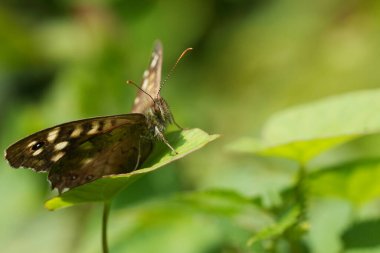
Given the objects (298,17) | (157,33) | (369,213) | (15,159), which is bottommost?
(369,213)

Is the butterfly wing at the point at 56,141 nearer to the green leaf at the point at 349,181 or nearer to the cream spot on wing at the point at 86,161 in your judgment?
the cream spot on wing at the point at 86,161

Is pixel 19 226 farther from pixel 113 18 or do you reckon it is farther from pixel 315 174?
pixel 315 174

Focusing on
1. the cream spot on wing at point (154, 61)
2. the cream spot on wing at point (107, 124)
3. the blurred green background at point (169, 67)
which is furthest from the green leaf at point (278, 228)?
the blurred green background at point (169, 67)

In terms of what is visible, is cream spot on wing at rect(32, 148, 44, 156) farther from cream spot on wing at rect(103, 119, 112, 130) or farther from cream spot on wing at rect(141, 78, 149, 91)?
cream spot on wing at rect(141, 78, 149, 91)

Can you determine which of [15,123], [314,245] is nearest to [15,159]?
[314,245]

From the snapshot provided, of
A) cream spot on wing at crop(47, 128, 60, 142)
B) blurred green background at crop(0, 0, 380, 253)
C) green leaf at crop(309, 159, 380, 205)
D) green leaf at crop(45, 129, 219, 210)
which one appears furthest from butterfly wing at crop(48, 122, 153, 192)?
blurred green background at crop(0, 0, 380, 253)

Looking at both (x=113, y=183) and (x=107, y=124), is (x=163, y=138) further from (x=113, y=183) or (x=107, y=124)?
(x=113, y=183)
